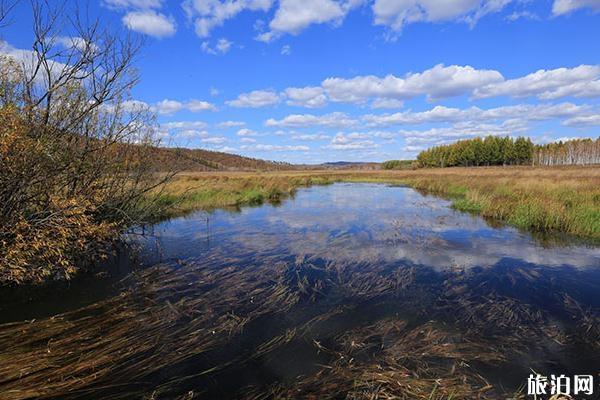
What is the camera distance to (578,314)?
639 centimetres

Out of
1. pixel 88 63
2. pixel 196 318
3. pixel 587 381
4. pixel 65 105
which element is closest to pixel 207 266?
pixel 196 318

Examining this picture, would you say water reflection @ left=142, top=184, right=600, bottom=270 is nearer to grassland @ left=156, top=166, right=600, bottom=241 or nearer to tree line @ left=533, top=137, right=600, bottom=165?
grassland @ left=156, top=166, right=600, bottom=241

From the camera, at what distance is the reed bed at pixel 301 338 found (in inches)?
172

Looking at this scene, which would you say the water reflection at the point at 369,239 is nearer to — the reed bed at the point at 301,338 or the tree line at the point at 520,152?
the reed bed at the point at 301,338

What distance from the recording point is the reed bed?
4.38 meters

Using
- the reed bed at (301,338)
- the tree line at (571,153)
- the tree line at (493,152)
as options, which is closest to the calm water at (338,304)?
the reed bed at (301,338)

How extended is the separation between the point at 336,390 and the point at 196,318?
10.3 ft

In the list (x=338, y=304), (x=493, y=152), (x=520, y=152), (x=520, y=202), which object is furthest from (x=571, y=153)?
(x=338, y=304)

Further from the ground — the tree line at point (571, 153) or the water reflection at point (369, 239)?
Result: the tree line at point (571, 153)

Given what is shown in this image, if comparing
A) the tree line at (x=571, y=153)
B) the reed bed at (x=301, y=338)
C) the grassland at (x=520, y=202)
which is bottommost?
the reed bed at (x=301, y=338)

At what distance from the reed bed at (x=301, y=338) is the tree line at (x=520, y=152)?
9639 centimetres

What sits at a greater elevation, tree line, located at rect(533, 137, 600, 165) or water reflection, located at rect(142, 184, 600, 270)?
tree line, located at rect(533, 137, 600, 165)

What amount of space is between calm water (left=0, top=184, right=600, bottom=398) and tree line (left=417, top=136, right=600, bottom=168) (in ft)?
299

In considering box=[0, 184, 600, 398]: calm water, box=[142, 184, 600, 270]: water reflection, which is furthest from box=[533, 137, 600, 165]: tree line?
box=[0, 184, 600, 398]: calm water
